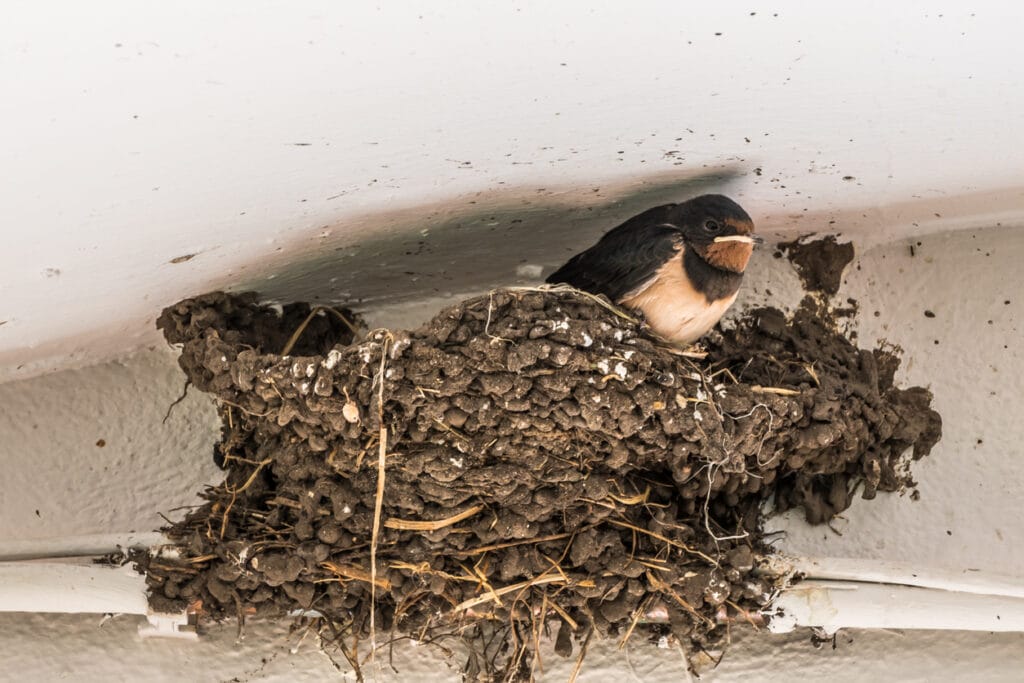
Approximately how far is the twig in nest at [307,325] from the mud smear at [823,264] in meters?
1.48

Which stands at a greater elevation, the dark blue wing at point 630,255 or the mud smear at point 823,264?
the dark blue wing at point 630,255

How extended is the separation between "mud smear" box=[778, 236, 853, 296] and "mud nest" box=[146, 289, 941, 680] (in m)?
0.39

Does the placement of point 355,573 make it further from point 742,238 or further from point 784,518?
point 742,238

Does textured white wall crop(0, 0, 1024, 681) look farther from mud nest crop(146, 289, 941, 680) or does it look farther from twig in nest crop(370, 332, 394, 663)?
twig in nest crop(370, 332, 394, 663)

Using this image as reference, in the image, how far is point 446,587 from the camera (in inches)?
142

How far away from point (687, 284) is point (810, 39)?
1.01 meters

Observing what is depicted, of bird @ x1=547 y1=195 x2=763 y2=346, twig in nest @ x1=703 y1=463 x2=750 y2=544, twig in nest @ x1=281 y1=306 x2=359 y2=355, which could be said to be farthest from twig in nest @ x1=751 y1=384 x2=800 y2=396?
twig in nest @ x1=281 y1=306 x2=359 y2=355

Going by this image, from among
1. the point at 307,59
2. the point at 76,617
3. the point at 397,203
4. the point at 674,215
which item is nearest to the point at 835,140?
the point at 674,215

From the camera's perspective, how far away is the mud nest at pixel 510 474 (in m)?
3.46

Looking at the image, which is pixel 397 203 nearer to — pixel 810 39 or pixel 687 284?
pixel 687 284

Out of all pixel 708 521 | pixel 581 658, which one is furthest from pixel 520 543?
pixel 708 521

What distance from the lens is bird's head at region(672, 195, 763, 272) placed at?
3812 mm

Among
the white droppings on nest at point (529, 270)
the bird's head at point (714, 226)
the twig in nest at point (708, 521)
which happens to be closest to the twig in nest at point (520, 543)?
the twig in nest at point (708, 521)

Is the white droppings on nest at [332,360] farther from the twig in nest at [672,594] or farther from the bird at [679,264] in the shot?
the twig in nest at [672,594]
